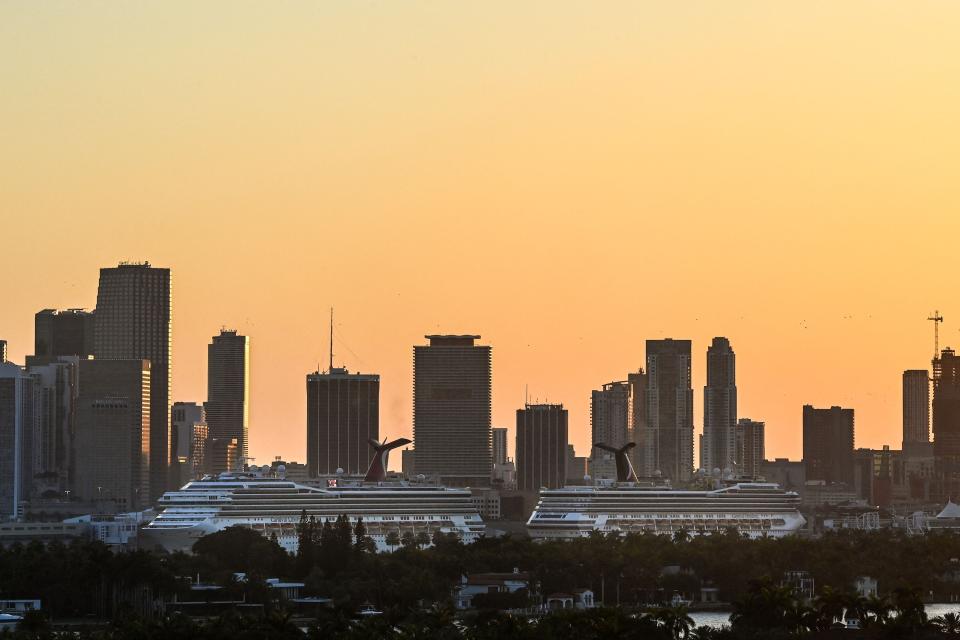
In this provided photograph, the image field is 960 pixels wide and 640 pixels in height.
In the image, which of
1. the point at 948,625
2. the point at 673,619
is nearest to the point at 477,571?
the point at 673,619

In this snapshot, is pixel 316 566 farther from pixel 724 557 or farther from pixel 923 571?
pixel 923 571

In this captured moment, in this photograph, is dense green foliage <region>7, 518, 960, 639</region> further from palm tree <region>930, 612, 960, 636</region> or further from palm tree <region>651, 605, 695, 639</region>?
palm tree <region>930, 612, 960, 636</region>

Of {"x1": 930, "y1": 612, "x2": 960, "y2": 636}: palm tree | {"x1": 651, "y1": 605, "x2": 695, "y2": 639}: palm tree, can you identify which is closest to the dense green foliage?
{"x1": 651, "y1": 605, "x2": 695, "y2": 639}: palm tree

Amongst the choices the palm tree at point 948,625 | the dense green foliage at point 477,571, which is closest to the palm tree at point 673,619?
the dense green foliage at point 477,571

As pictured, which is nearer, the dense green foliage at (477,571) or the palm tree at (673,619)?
the dense green foliage at (477,571)

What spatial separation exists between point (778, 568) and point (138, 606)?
4959 centimetres

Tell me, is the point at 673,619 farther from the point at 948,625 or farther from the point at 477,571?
the point at 477,571

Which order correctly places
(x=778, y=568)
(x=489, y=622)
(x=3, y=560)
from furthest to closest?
(x=778, y=568) < (x=3, y=560) < (x=489, y=622)

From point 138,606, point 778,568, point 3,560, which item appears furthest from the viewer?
point 778,568

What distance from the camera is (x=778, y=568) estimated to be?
187m

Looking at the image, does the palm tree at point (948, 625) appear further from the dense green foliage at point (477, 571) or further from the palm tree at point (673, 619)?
the palm tree at point (673, 619)

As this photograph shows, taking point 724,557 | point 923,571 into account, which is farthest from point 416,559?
point 923,571

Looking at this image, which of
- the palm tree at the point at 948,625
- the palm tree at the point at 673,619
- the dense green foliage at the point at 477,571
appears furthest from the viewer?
the palm tree at the point at 673,619

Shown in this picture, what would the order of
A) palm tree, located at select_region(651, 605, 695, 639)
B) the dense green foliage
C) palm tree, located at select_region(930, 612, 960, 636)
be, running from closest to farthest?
the dense green foliage, palm tree, located at select_region(930, 612, 960, 636), palm tree, located at select_region(651, 605, 695, 639)
